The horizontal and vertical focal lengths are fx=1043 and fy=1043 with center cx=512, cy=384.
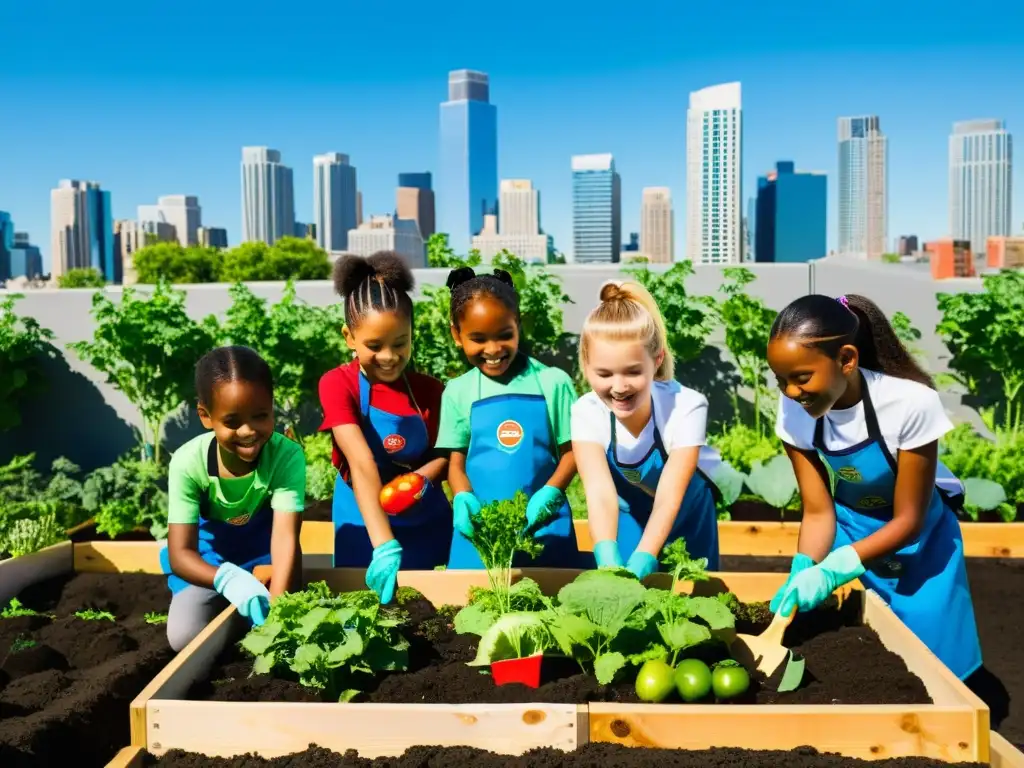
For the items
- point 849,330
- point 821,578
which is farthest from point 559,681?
point 849,330

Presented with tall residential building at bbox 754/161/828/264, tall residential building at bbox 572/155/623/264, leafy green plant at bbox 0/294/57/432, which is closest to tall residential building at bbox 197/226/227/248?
tall residential building at bbox 572/155/623/264

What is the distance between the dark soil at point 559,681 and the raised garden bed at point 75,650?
20.7 inches

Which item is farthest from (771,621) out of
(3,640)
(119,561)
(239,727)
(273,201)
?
(273,201)

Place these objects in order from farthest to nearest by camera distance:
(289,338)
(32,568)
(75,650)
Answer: (289,338), (32,568), (75,650)

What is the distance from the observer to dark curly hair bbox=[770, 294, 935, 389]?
255 centimetres

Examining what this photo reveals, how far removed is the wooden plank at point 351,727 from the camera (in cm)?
223

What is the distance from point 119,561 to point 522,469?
102 inches

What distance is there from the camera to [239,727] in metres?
2.27

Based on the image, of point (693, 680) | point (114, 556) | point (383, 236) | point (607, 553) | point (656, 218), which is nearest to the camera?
point (693, 680)

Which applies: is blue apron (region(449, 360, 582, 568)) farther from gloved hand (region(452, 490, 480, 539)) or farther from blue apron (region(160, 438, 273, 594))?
blue apron (region(160, 438, 273, 594))

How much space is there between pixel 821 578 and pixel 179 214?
167 metres

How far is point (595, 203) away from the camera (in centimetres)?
17462

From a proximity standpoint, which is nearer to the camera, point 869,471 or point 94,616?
point 869,471

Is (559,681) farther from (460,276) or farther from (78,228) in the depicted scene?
(78,228)
